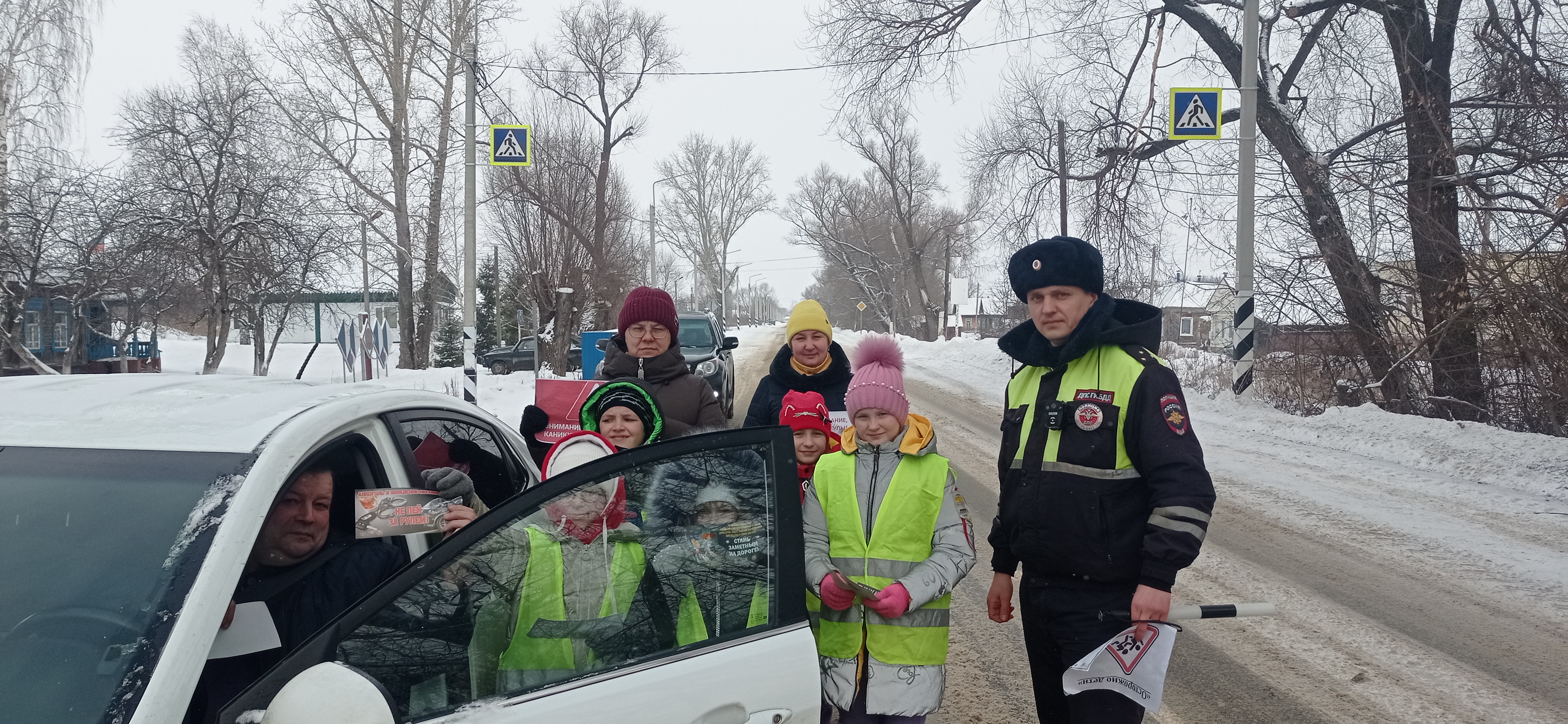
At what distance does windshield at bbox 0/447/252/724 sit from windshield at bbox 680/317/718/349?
546 inches

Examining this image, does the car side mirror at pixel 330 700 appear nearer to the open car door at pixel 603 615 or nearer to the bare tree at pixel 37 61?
the open car door at pixel 603 615

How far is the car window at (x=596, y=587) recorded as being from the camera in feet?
5.57

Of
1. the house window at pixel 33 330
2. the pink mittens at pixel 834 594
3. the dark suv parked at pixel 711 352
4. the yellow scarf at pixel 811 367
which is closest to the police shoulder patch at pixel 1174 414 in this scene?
the pink mittens at pixel 834 594

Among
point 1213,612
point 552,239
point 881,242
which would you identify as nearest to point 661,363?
point 1213,612

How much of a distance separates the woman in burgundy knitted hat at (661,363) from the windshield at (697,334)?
11.2 metres

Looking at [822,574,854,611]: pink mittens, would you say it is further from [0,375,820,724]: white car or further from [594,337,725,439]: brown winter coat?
[594,337,725,439]: brown winter coat

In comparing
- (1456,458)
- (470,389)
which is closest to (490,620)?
(1456,458)

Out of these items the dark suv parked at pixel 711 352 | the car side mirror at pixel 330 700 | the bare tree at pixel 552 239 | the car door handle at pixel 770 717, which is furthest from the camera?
the bare tree at pixel 552 239

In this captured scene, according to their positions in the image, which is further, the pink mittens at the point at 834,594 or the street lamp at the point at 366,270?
the street lamp at the point at 366,270

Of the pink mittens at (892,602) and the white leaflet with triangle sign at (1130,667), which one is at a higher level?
the pink mittens at (892,602)

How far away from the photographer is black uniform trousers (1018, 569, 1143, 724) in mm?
2447

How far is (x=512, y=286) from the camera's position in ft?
74.3

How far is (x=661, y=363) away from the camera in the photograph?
4.39 meters

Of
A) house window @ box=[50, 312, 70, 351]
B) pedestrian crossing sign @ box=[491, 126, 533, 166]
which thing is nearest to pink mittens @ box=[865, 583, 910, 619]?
pedestrian crossing sign @ box=[491, 126, 533, 166]
